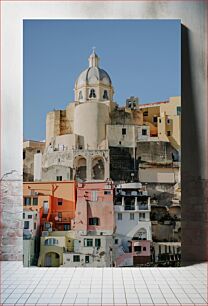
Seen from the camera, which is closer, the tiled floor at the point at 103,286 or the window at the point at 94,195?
the tiled floor at the point at 103,286

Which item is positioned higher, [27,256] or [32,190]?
[32,190]

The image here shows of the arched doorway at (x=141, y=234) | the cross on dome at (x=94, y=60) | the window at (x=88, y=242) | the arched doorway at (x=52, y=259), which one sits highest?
the cross on dome at (x=94, y=60)

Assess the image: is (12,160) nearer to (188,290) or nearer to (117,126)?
(117,126)

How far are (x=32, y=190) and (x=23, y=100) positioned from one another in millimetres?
529

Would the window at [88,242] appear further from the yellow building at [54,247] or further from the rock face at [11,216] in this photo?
the rock face at [11,216]

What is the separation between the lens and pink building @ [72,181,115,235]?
277 cm

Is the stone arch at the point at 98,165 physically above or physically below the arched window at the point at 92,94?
below

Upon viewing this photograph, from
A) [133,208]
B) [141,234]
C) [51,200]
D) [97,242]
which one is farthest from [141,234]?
[51,200]

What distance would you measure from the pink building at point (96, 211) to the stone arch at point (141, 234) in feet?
0.46

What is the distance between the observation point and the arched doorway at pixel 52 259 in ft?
9.01

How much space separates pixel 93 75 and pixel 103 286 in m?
1.19

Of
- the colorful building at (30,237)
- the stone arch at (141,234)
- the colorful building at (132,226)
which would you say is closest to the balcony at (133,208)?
the colorful building at (132,226)

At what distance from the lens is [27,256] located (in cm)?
A: 274

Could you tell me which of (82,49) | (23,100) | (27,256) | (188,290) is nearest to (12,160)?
(23,100)
